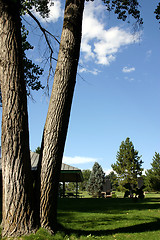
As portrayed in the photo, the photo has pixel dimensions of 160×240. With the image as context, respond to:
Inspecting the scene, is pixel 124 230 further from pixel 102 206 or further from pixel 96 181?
pixel 96 181

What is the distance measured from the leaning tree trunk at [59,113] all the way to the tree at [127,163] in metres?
37.0

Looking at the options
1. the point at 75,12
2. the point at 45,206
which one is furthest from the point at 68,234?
the point at 75,12

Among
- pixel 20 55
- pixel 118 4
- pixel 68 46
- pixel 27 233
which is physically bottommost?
pixel 27 233

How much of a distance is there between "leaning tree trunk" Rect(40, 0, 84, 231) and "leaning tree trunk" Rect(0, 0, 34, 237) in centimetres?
37

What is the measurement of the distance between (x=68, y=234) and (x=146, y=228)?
10.1 ft

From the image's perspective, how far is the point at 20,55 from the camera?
4773mm

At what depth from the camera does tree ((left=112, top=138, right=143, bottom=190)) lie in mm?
40344

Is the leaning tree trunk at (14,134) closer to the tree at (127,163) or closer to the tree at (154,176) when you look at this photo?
the tree at (154,176)

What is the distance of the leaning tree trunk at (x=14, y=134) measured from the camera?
168 inches

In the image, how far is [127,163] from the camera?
40719mm

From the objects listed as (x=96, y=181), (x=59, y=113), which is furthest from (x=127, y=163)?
(x=59, y=113)

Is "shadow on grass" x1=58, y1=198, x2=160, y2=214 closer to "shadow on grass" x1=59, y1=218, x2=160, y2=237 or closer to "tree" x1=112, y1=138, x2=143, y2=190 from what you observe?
"shadow on grass" x1=59, y1=218, x2=160, y2=237

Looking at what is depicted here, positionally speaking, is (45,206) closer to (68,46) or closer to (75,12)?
(68,46)

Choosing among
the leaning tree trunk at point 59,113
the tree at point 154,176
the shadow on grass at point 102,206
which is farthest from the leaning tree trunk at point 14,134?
the tree at point 154,176
